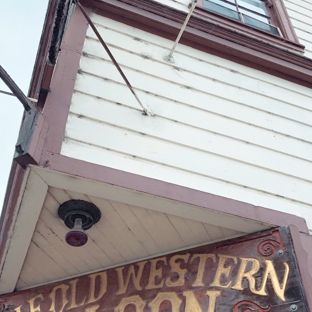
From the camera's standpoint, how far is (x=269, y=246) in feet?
9.00

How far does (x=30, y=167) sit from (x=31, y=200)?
11.2 inches

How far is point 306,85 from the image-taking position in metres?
4.22

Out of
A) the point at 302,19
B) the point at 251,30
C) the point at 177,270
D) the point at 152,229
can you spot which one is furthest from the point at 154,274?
the point at 302,19

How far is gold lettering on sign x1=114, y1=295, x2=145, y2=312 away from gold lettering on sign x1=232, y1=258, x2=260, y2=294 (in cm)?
67

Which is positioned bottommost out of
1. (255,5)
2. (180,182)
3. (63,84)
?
(180,182)

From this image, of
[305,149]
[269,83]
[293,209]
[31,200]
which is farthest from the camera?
[269,83]

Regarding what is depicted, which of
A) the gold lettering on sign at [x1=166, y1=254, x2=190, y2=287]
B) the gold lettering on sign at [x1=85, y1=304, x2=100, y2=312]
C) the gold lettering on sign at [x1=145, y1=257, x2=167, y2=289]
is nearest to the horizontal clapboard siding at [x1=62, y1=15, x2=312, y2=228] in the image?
the gold lettering on sign at [x1=166, y1=254, x2=190, y2=287]

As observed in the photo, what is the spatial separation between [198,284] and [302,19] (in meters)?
4.38

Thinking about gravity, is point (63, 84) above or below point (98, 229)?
above

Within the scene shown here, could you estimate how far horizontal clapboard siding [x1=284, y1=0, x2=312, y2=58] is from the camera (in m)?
5.22

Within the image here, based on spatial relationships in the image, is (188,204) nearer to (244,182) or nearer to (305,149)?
(244,182)

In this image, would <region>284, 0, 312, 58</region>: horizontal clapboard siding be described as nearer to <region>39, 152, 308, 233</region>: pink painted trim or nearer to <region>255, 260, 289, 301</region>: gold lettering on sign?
<region>39, 152, 308, 233</region>: pink painted trim

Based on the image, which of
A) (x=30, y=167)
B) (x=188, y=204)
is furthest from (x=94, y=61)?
(x=188, y=204)

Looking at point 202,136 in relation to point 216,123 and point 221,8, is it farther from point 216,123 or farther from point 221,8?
point 221,8
